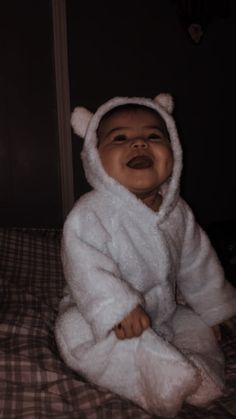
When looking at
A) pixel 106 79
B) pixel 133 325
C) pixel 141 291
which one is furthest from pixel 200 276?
pixel 106 79

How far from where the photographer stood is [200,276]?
1.13 m

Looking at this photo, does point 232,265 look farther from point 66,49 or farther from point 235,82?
point 66,49

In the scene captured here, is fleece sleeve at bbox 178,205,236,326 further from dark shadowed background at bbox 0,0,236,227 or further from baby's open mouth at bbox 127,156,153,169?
dark shadowed background at bbox 0,0,236,227

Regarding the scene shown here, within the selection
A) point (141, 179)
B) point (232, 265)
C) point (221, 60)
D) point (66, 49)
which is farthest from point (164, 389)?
point (221, 60)

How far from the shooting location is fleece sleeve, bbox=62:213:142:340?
2.73 ft

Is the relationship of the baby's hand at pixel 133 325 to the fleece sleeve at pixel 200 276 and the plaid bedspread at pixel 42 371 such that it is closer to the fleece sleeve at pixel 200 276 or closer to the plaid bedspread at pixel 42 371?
the plaid bedspread at pixel 42 371

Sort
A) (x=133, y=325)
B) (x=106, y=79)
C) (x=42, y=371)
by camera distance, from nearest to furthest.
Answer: (x=133, y=325), (x=42, y=371), (x=106, y=79)

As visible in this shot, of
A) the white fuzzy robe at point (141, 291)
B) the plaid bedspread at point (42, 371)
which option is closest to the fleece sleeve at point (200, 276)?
the white fuzzy robe at point (141, 291)

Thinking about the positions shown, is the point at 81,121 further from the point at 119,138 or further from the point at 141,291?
the point at 141,291

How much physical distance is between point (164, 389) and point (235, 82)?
1785mm

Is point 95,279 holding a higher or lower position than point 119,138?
lower

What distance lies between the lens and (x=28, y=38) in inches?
74.3

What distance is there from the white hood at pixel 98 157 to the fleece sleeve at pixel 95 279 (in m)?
0.10

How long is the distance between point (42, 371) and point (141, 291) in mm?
312
